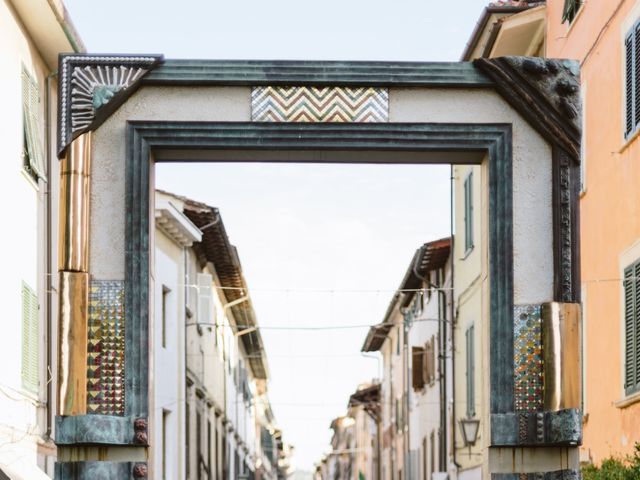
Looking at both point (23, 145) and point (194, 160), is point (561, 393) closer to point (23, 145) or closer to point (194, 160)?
point (194, 160)

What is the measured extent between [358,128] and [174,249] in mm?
15663

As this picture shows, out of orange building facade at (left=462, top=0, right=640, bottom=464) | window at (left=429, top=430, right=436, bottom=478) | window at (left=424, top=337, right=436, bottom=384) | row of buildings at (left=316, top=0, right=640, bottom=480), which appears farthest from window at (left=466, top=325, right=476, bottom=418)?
window at (left=429, top=430, right=436, bottom=478)

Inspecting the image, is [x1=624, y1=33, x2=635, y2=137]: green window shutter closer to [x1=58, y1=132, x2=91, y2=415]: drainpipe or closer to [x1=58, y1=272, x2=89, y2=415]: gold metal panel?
[x1=58, y1=132, x2=91, y2=415]: drainpipe

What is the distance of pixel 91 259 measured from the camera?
1208 cm

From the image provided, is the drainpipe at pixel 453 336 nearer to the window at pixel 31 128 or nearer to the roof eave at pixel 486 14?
the roof eave at pixel 486 14

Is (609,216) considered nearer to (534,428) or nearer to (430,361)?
(534,428)

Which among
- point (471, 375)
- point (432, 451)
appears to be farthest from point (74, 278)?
point (432, 451)

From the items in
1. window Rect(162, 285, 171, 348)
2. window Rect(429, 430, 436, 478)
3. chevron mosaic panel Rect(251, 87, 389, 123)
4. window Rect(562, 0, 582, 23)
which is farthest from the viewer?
window Rect(429, 430, 436, 478)

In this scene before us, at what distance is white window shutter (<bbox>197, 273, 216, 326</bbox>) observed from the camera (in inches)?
1201

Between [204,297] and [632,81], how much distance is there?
15.0 meters

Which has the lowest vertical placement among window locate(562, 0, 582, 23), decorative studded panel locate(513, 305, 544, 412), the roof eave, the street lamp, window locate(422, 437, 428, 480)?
window locate(422, 437, 428, 480)

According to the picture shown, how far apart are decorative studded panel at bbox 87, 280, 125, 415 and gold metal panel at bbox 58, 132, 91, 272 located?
25 cm

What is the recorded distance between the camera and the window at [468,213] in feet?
89.5

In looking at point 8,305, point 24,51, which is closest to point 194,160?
point 8,305
